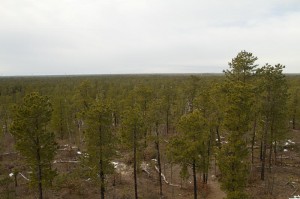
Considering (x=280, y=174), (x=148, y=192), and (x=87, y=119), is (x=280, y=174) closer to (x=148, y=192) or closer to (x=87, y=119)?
(x=148, y=192)

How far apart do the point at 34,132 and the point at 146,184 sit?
47.6 ft

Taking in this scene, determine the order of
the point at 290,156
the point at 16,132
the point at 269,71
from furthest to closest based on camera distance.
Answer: the point at 290,156, the point at 269,71, the point at 16,132

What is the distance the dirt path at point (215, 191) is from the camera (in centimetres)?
2900

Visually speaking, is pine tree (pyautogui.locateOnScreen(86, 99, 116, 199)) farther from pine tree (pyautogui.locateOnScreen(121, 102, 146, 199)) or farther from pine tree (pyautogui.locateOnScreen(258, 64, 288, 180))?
pine tree (pyautogui.locateOnScreen(258, 64, 288, 180))

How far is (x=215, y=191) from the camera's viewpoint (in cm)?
3030

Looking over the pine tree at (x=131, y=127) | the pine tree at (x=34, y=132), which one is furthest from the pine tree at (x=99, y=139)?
the pine tree at (x=34, y=132)

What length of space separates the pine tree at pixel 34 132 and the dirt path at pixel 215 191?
15.1 m

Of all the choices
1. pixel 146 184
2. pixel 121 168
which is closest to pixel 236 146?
pixel 146 184

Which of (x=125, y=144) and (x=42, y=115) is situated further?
(x=125, y=144)

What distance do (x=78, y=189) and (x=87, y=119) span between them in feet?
33.3

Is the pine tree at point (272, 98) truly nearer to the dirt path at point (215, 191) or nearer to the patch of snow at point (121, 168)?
the dirt path at point (215, 191)

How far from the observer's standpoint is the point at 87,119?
24.3m

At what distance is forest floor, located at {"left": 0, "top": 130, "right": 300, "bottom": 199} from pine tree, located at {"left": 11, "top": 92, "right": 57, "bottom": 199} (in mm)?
3474

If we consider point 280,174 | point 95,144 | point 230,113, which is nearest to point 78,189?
point 95,144
